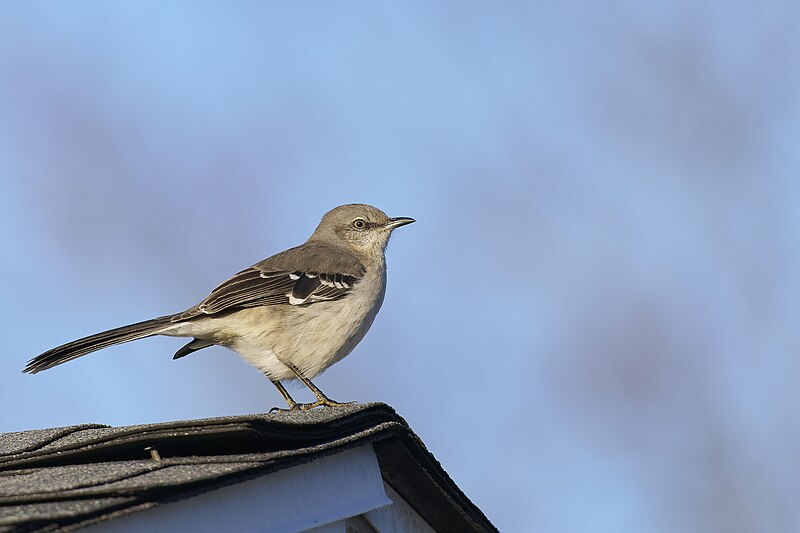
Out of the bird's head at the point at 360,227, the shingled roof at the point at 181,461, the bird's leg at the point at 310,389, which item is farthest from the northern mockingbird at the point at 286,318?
the shingled roof at the point at 181,461

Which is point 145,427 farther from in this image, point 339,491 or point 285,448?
point 339,491

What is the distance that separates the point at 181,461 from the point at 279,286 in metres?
3.88

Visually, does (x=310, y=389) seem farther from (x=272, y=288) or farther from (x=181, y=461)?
(x=181, y=461)

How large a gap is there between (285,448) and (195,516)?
1.87 ft

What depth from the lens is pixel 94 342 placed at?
6148mm

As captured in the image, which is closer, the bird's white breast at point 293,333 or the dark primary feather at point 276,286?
the dark primary feather at point 276,286

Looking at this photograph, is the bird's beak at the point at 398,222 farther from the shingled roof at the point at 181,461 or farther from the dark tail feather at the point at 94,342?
the shingled roof at the point at 181,461

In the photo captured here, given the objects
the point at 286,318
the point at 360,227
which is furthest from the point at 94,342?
the point at 360,227

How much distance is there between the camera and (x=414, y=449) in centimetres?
429

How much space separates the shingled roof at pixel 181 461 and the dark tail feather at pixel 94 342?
1.24 meters

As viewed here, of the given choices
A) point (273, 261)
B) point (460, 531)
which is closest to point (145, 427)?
point (460, 531)

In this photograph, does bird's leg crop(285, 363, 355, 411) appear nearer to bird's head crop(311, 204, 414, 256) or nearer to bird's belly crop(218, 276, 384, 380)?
bird's belly crop(218, 276, 384, 380)

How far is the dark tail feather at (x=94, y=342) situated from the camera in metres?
5.87

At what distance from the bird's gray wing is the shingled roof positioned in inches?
94.3
